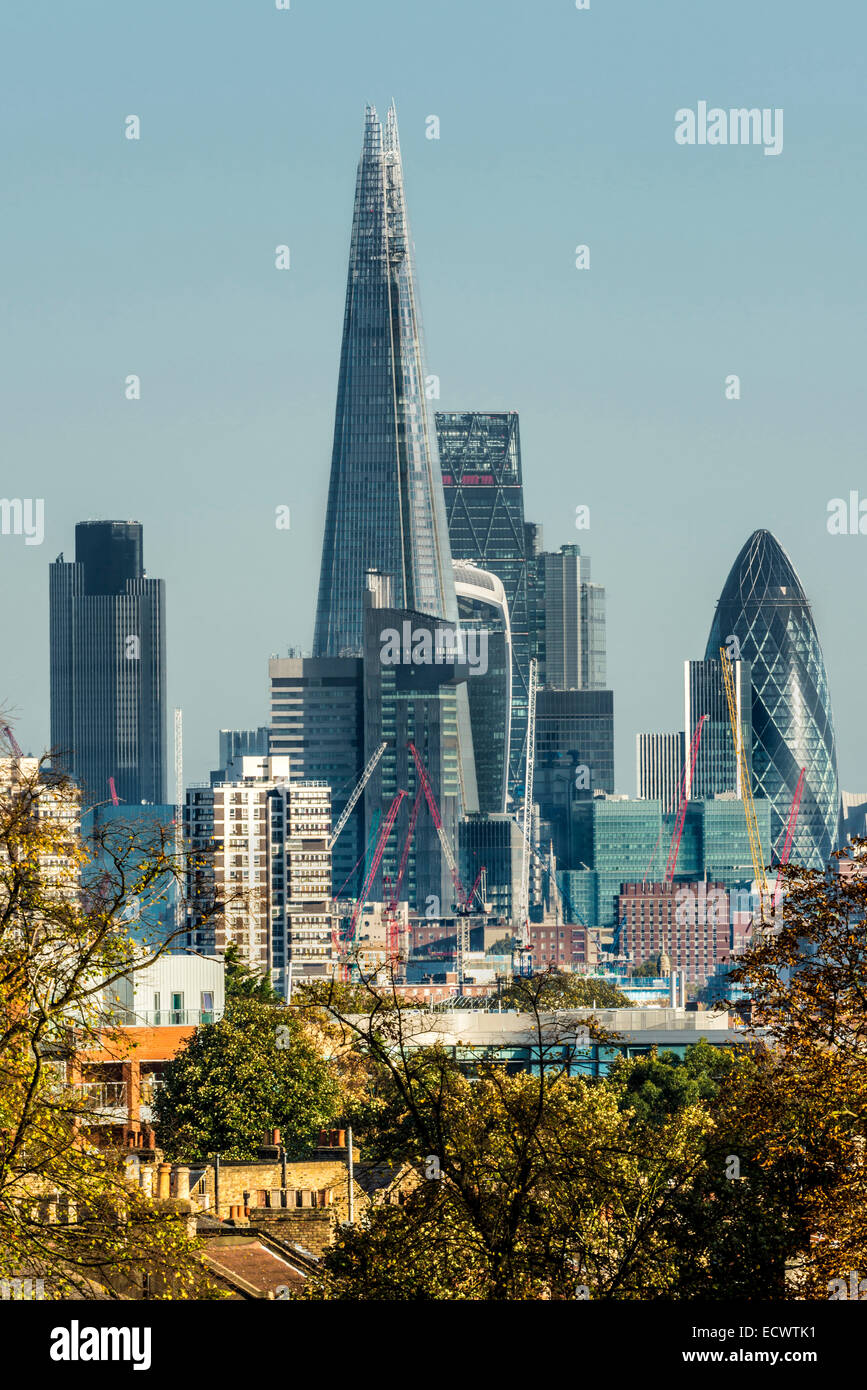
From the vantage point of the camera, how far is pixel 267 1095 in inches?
2847

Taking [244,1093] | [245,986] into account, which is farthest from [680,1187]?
[245,986]

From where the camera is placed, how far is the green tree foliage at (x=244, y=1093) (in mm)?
69562

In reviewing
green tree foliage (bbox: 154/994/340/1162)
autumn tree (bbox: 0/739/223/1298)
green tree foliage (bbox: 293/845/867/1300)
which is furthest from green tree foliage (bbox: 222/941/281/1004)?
autumn tree (bbox: 0/739/223/1298)

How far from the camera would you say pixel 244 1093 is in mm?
72375

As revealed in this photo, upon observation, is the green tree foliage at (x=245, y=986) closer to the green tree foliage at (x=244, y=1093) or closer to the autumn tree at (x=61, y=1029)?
the green tree foliage at (x=244, y=1093)

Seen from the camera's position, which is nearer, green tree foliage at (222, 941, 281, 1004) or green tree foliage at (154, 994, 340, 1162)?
green tree foliage at (154, 994, 340, 1162)

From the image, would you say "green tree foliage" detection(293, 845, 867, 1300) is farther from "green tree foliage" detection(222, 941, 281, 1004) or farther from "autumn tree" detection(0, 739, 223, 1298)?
"green tree foliage" detection(222, 941, 281, 1004)

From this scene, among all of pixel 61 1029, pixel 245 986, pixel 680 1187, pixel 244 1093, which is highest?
pixel 61 1029

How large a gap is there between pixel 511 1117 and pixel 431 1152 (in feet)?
7.47

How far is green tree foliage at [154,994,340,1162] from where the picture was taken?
228 feet

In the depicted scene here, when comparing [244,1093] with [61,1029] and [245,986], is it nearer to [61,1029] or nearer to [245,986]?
[61,1029]
